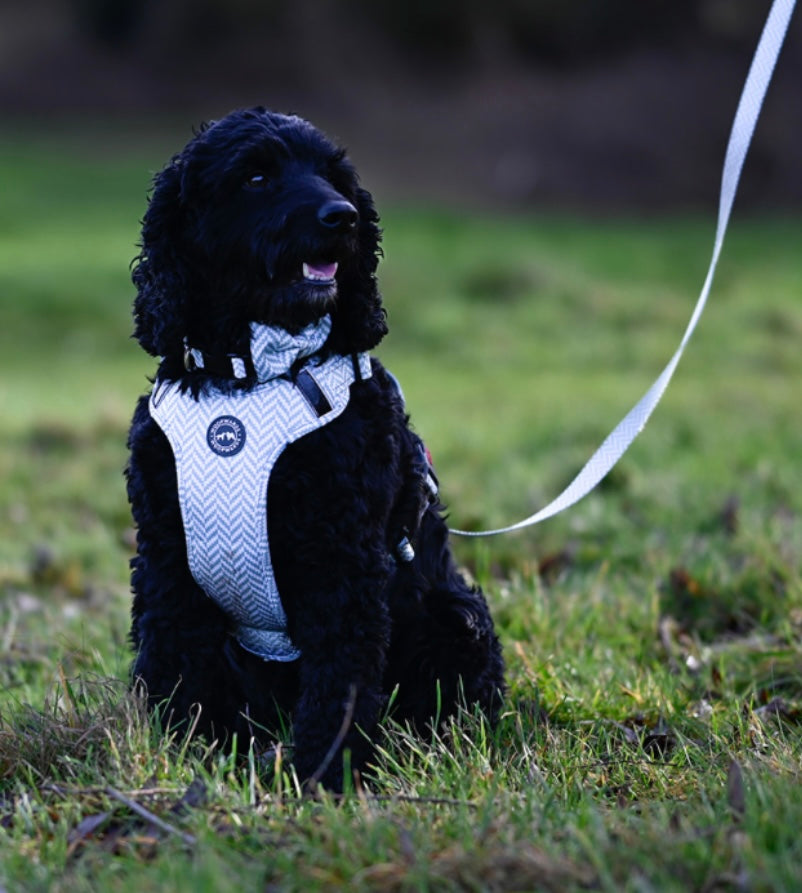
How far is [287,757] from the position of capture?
3.25 meters

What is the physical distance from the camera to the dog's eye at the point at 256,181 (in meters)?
3.12

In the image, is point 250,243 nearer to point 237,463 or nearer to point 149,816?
point 237,463

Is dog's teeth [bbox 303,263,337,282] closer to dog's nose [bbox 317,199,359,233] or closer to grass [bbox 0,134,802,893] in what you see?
dog's nose [bbox 317,199,359,233]

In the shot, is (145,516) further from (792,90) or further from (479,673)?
(792,90)

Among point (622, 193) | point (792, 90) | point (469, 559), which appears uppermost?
point (792, 90)

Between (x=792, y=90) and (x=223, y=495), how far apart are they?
30.9 m

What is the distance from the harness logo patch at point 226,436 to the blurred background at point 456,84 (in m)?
23.6

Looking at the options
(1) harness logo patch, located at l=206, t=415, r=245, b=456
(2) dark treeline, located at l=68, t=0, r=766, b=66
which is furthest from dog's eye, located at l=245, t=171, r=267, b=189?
(2) dark treeline, located at l=68, t=0, r=766, b=66

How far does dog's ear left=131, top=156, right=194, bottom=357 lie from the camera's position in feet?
10.3

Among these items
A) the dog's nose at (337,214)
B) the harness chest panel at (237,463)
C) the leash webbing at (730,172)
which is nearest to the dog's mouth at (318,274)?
the dog's nose at (337,214)

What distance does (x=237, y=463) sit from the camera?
3.04 m

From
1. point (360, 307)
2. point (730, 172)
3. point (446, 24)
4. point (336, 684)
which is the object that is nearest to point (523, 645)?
point (336, 684)

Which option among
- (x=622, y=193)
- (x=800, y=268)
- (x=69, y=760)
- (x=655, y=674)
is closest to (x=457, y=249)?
(x=800, y=268)

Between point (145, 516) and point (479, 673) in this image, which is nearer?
point (145, 516)
